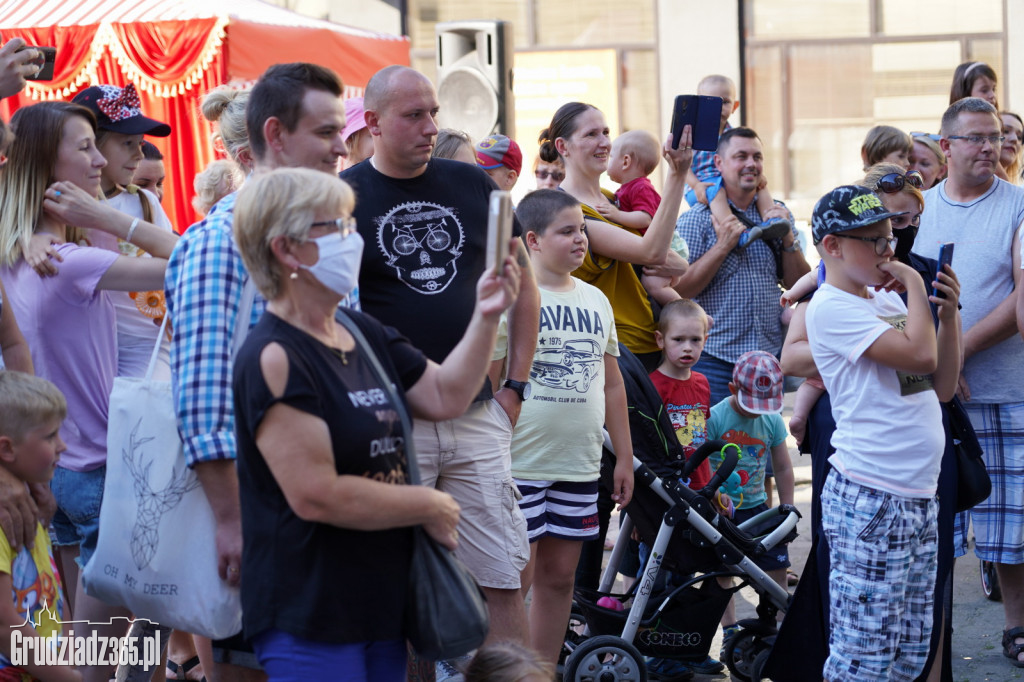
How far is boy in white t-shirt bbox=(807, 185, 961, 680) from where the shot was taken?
350 centimetres

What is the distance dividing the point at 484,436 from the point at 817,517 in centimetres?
→ 137

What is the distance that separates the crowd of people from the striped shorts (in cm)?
1

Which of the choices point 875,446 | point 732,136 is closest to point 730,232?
point 732,136

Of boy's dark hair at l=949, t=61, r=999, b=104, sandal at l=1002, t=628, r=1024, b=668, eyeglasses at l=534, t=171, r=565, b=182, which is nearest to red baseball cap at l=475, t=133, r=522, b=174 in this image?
eyeglasses at l=534, t=171, r=565, b=182

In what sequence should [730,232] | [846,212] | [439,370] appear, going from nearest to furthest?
[439,370] → [846,212] → [730,232]

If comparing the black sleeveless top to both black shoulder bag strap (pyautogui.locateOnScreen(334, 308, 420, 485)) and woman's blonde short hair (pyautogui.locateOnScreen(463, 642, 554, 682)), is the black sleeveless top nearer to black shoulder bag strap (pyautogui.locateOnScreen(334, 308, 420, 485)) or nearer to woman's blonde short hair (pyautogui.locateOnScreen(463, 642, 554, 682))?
black shoulder bag strap (pyautogui.locateOnScreen(334, 308, 420, 485))

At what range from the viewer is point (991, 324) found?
4.75 m

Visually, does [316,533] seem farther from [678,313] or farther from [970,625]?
[970,625]

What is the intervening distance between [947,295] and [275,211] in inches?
90.9

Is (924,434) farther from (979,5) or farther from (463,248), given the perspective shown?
(979,5)

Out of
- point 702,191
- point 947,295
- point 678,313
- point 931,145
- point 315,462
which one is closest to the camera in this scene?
point 315,462

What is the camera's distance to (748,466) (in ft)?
16.3

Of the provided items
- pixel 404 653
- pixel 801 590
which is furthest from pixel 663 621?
pixel 404 653

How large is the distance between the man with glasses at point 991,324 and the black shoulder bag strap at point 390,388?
3.04 meters
